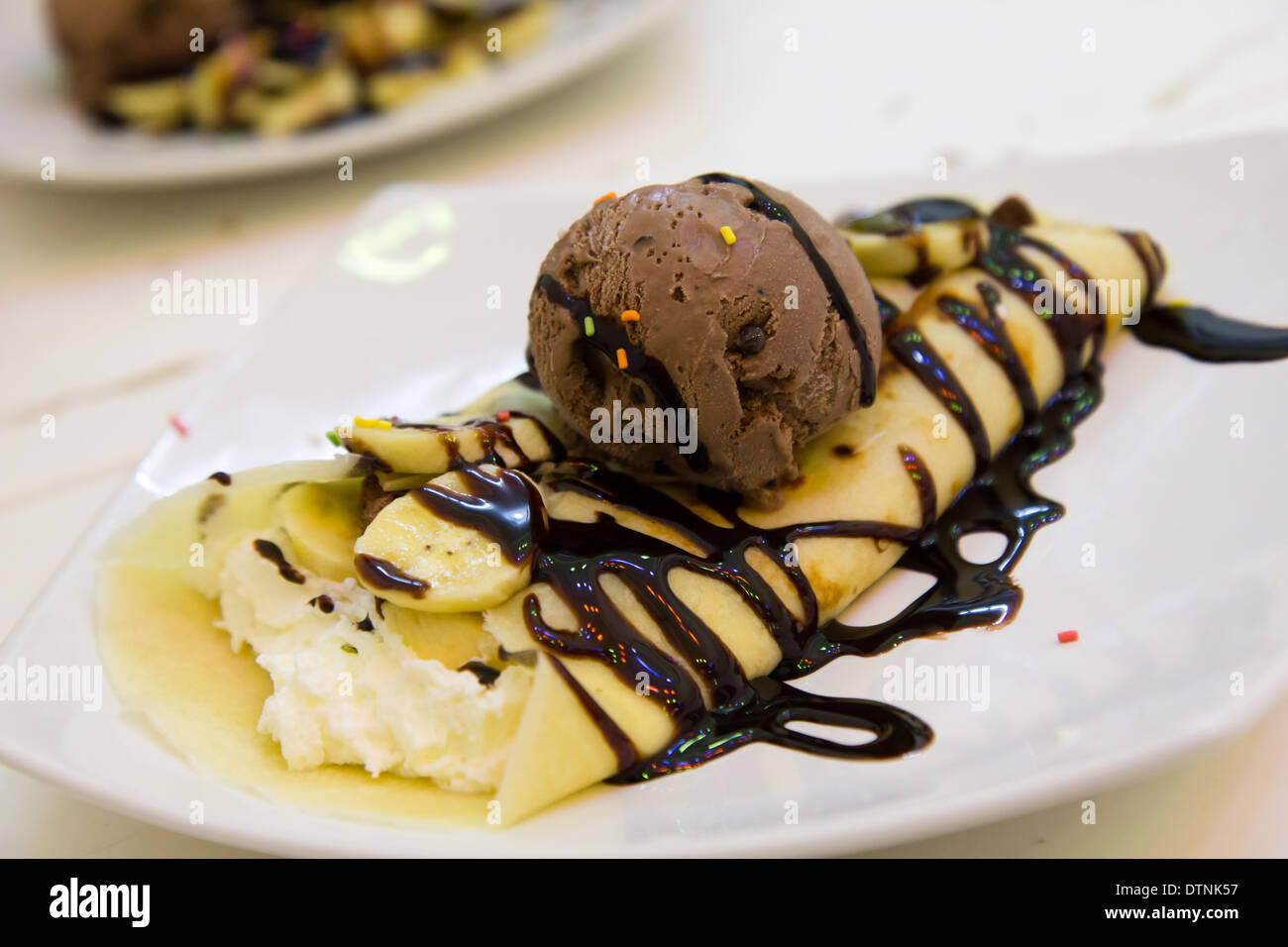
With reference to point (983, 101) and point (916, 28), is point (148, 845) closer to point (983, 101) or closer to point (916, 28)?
point (983, 101)

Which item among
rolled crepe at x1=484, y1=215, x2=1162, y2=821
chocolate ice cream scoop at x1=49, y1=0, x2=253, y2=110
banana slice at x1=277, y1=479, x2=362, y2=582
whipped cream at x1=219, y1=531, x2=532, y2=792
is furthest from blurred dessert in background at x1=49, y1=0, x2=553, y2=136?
whipped cream at x1=219, y1=531, x2=532, y2=792

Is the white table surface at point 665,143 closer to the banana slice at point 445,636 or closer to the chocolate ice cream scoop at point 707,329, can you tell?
the chocolate ice cream scoop at point 707,329

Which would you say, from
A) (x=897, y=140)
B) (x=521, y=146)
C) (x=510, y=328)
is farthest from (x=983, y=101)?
(x=510, y=328)

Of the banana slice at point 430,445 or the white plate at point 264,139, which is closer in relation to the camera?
the banana slice at point 430,445

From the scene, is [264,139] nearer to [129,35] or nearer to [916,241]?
[129,35]

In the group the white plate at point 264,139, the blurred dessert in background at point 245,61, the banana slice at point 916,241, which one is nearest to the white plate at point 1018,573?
the banana slice at point 916,241

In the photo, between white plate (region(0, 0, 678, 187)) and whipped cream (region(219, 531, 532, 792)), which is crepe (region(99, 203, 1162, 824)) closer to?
whipped cream (region(219, 531, 532, 792))

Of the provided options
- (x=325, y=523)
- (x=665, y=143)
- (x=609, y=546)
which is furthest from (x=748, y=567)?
(x=665, y=143)
